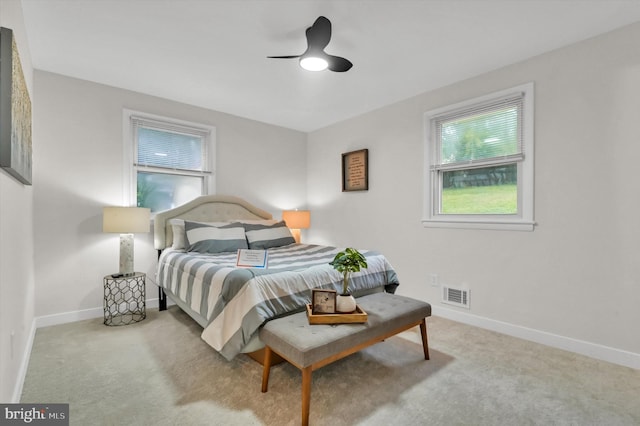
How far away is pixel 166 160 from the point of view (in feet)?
12.3

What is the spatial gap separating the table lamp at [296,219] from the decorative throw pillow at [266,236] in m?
0.63

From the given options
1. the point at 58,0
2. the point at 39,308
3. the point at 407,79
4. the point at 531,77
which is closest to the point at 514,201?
the point at 531,77

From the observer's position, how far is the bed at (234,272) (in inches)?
75.6

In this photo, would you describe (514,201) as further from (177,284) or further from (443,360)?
(177,284)

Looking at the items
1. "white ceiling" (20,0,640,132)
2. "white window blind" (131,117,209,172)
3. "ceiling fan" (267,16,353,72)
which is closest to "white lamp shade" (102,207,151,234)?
"white window blind" (131,117,209,172)

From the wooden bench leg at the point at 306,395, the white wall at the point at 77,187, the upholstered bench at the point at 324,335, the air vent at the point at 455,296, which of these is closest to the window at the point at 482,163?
the air vent at the point at 455,296

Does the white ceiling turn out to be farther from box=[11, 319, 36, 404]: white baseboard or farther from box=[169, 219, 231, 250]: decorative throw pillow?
box=[11, 319, 36, 404]: white baseboard

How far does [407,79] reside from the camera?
3.15m

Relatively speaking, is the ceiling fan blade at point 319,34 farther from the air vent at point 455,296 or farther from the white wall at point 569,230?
the air vent at point 455,296

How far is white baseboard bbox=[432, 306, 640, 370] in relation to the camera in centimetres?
221

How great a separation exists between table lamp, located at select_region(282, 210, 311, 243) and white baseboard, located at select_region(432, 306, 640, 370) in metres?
2.28

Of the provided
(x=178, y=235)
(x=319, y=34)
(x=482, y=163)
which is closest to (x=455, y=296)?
(x=482, y=163)

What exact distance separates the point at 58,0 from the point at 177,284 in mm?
2264

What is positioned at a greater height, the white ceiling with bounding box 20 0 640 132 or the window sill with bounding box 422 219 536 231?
the white ceiling with bounding box 20 0 640 132
